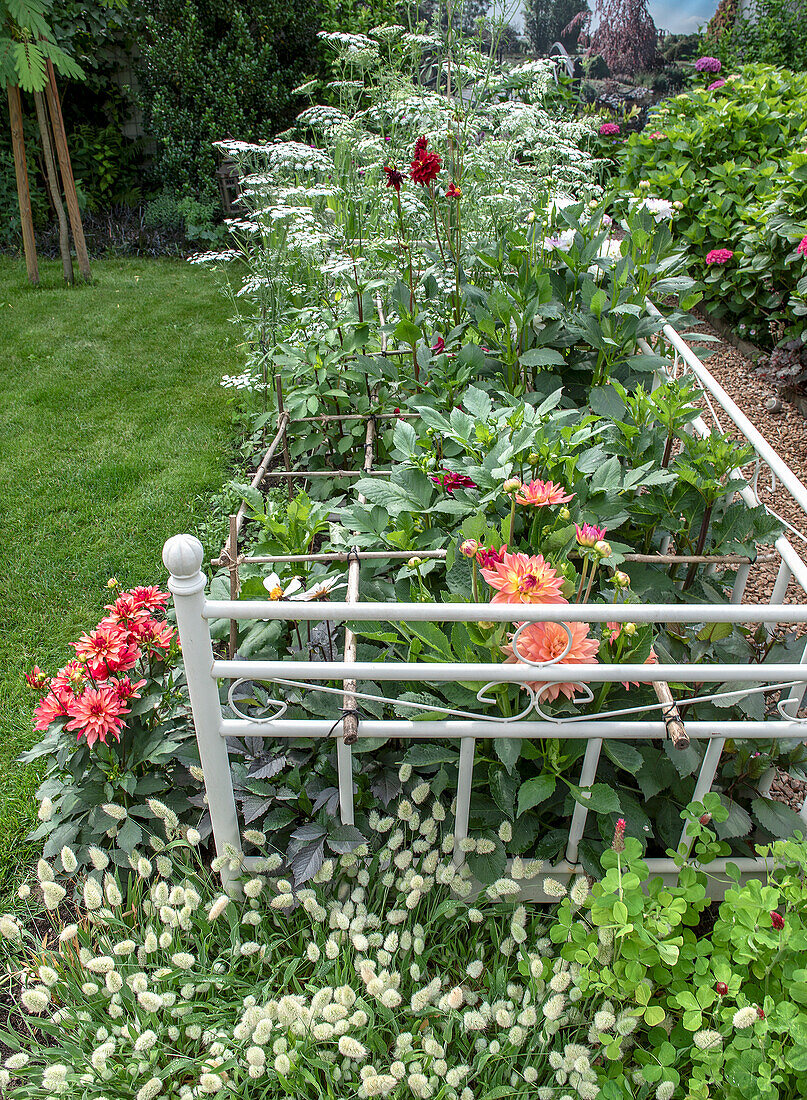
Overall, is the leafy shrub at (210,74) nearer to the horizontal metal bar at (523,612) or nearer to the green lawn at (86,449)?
the green lawn at (86,449)

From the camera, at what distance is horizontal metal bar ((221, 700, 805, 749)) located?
53.4 inches

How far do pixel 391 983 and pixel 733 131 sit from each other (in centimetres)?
624

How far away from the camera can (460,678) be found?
128 cm

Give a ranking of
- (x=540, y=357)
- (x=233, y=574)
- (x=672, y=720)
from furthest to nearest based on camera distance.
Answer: (x=540, y=357) → (x=233, y=574) → (x=672, y=720)

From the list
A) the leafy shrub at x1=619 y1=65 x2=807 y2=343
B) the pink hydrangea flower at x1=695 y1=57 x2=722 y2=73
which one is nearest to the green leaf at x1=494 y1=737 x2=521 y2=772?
the leafy shrub at x1=619 y1=65 x2=807 y2=343

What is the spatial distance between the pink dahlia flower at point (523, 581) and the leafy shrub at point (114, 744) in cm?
80

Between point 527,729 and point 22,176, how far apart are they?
583 centimetres

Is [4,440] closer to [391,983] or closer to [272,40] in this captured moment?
[391,983]

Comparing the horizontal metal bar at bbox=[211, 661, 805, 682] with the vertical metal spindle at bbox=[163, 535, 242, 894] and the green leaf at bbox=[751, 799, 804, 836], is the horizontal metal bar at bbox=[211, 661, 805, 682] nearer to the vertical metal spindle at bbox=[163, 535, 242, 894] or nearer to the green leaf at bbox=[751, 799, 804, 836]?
the vertical metal spindle at bbox=[163, 535, 242, 894]

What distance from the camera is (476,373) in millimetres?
2342

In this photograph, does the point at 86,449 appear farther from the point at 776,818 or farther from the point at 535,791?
the point at 776,818

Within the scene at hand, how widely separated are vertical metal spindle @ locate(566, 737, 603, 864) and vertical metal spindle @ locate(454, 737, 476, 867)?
0.68 feet

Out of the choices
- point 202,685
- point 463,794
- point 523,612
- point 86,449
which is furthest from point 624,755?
point 86,449

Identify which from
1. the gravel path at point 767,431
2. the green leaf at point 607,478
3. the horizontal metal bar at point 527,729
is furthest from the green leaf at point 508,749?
the gravel path at point 767,431
